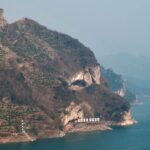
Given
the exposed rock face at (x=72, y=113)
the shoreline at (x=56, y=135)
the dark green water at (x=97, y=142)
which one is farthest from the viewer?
the exposed rock face at (x=72, y=113)

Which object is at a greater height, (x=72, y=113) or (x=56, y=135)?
(x=72, y=113)

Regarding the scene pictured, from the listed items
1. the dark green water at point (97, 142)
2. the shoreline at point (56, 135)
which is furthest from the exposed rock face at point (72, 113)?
the dark green water at point (97, 142)

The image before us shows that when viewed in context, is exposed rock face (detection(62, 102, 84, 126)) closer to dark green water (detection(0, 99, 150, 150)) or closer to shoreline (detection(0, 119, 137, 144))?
shoreline (detection(0, 119, 137, 144))

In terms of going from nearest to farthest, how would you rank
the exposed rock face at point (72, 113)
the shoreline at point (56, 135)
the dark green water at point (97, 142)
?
the dark green water at point (97, 142) < the shoreline at point (56, 135) < the exposed rock face at point (72, 113)

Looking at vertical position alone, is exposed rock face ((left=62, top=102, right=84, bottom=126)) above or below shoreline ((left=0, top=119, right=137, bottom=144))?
above

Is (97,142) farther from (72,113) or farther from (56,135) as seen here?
(72,113)

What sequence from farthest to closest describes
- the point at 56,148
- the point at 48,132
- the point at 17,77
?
the point at 17,77 < the point at 48,132 < the point at 56,148

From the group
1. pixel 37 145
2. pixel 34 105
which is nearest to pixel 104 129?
pixel 34 105

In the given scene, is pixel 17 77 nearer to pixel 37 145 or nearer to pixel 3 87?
pixel 3 87

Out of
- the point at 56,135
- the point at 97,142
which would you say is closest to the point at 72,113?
the point at 56,135

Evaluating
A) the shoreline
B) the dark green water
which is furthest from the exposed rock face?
the dark green water

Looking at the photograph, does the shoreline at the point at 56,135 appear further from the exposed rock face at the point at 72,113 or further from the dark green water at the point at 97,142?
the dark green water at the point at 97,142
